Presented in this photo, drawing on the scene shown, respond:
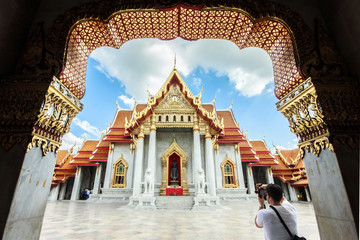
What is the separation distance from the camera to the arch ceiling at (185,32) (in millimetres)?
2627

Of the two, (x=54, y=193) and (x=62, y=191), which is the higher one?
(x=62, y=191)

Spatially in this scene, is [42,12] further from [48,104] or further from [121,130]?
[121,130]

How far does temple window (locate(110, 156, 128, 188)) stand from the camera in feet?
40.4

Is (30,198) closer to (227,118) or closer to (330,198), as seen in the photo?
(330,198)

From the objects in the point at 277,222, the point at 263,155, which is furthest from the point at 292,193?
A: the point at 277,222

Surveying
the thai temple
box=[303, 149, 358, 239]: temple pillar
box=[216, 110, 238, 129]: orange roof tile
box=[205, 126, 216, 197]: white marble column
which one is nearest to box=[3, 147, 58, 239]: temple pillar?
box=[303, 149, 358, 239]: temple pillar

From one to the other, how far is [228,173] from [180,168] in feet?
12.4

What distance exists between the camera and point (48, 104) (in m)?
2.17

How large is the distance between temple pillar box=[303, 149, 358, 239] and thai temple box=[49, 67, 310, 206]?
22.7 ft

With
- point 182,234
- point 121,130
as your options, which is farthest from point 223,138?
point 182,234

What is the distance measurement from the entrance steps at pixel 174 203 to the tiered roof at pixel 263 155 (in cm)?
788

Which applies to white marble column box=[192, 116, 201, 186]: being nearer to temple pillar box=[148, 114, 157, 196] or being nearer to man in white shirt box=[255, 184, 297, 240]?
temple pillar box=[148, 114, 157, 196]

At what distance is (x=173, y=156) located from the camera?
11.5 meters

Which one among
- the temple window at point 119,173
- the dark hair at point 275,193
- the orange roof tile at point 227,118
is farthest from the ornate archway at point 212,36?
the orange roof tile at point 227,118
